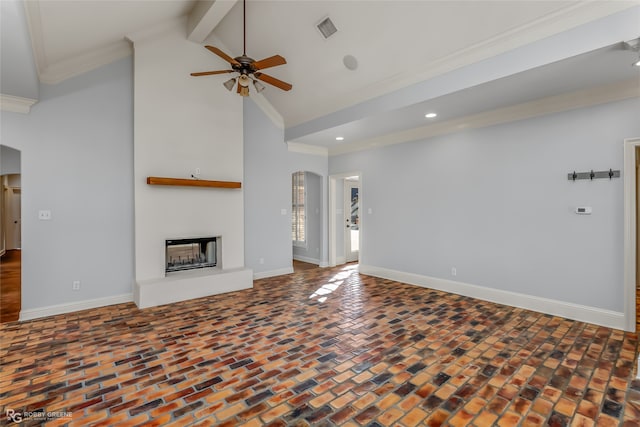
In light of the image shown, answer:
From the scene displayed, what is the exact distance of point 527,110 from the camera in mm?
4102

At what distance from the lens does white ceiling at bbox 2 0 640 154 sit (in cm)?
296

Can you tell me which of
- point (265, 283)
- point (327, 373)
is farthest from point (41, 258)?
point (327, 373)

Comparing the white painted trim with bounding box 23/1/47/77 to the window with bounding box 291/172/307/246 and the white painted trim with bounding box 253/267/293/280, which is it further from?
the window with bounding box 291/172/307/246

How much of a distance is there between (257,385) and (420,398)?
4.11ft

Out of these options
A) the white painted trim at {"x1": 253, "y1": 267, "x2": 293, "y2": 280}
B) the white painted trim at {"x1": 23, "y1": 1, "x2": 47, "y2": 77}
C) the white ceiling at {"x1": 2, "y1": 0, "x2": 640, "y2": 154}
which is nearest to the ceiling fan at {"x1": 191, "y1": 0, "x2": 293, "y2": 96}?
the white ceiling at {"x1": 2, "y1": 0, "x2": 640, "y2": 154}

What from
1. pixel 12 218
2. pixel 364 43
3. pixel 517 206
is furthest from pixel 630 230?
pixel 12 218

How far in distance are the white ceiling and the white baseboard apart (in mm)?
2613

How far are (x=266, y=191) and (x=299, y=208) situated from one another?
2.11 metres

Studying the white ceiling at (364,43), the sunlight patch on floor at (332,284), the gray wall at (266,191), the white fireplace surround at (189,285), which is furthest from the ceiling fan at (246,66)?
the sunlight patch on floor at (332,284)

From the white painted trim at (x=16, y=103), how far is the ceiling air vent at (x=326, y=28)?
3765 mm

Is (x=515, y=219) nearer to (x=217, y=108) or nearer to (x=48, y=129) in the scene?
(x=217, y=108)

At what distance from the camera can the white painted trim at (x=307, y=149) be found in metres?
6.55

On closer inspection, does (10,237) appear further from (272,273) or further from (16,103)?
(272,273)

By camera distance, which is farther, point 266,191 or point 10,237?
point 10,237
